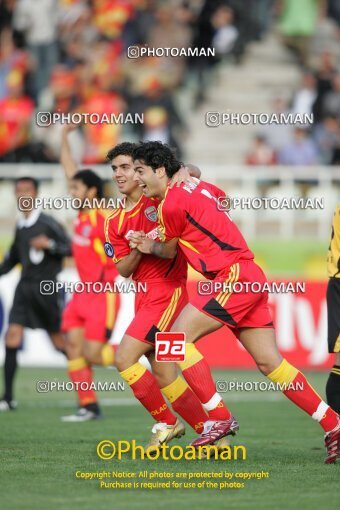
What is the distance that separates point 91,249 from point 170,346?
3.65 m

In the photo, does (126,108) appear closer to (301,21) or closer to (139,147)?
(301,21)

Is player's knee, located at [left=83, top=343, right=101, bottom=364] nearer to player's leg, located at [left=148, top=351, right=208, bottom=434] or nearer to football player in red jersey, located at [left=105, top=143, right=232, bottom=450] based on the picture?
football player in red jersey, located at [left=105, top=143, right=232, bottom=450]

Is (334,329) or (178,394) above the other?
(334,329)

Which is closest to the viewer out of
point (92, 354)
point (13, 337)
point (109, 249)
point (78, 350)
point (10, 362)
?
point (109, 249)

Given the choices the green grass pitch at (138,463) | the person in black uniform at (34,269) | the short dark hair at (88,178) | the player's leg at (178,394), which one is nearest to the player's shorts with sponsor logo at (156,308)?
the player's leg at (178,394)

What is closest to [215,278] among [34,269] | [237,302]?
[237,302]

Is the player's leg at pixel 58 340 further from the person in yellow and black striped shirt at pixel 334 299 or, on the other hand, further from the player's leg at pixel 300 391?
the player's leg at pixel 300 391

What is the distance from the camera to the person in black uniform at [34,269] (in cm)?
1394

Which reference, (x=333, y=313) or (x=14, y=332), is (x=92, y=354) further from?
(x=333, y=313)

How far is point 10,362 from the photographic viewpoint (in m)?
13.7

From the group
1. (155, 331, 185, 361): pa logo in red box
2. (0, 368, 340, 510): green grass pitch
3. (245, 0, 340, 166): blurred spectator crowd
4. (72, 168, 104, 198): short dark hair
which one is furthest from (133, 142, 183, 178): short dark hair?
(245, 0, 340, 166): blurred spectator crowd

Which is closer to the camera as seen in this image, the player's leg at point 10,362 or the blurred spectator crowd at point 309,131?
the player's leg at point 10,362

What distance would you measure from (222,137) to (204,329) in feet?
46.2

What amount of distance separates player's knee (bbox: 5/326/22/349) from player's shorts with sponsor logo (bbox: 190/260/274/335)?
5173 millimetres
